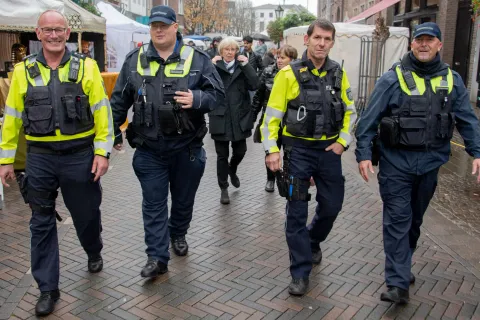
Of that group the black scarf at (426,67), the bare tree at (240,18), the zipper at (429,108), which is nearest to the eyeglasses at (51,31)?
the black scarf at (426,67)

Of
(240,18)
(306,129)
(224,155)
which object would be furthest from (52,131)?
(240,18)

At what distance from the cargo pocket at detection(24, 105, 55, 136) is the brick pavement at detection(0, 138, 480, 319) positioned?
4.04 feet

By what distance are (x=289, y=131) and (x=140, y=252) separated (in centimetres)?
182

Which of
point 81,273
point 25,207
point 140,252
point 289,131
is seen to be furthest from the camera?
point 25,207

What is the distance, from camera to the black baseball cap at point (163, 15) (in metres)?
3.92

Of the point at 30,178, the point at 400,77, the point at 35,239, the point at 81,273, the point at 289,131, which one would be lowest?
the point at 81,273

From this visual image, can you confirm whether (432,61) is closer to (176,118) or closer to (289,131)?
(289,131)

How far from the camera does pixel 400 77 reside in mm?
3621

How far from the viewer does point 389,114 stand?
376 centimetres

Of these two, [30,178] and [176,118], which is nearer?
[30,178]

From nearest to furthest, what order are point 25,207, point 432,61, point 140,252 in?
1. point 432,61
2. point 140,252
3. point 25,207

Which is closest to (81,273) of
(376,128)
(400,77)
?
(376,128)

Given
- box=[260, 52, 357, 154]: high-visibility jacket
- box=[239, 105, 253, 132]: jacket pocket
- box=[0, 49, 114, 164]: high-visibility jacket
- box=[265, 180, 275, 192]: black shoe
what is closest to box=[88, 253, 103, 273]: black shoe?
box=[0, 49, 114, 164]: high-visibility jacket

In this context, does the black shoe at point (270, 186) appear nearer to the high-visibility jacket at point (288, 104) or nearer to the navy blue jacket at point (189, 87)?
the navy blue jacket at point (189, 87)
